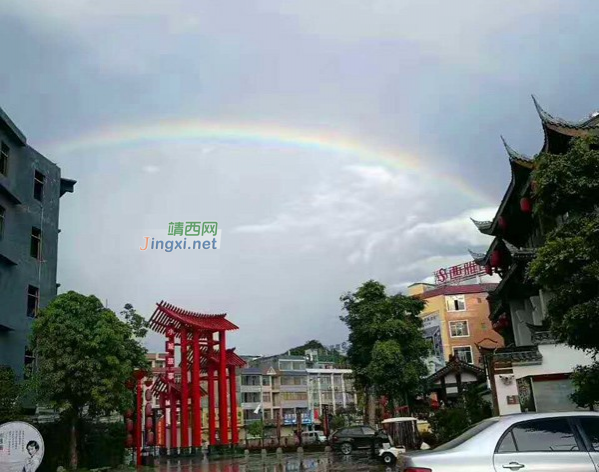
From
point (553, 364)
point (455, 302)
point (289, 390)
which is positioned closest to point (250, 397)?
point (289, 390)

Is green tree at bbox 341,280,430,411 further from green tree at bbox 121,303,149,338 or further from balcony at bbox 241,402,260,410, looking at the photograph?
balcony at bbox 241,402,260,410

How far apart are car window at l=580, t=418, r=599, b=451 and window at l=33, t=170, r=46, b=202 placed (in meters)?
25.3

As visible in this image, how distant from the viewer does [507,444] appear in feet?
20.3

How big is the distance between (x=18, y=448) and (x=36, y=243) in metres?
18.1

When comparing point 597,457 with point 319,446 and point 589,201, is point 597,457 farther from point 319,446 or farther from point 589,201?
point 319,446

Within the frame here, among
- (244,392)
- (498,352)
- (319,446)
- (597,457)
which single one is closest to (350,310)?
(319,446)

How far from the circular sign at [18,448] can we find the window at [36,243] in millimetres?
17741

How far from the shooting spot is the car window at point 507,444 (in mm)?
6133

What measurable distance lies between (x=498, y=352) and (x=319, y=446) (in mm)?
19380

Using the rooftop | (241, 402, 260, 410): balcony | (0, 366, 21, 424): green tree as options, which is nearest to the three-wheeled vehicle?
(0, 366, 21, 424): green tree

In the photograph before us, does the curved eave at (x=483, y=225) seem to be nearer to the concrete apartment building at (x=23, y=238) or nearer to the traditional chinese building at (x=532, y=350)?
the traditional chinese building at (x=532, y=350)

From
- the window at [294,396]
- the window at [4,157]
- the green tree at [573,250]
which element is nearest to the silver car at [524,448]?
the green tree at [573,250]

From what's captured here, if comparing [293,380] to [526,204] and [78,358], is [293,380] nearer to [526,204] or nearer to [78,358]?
[78,358]

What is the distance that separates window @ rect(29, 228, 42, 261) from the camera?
26.3 m
